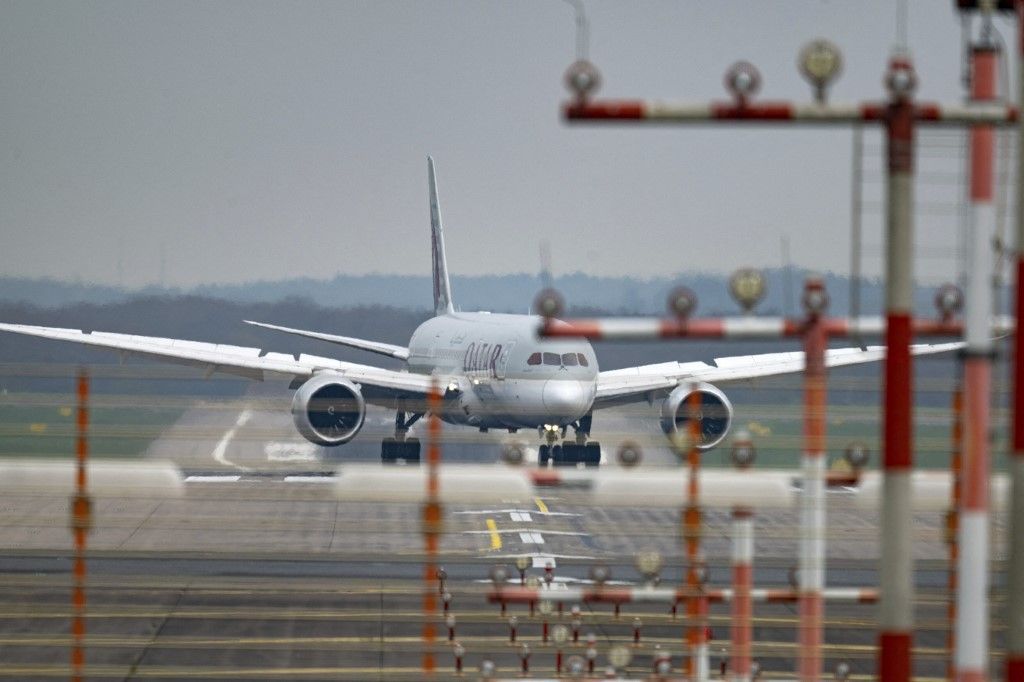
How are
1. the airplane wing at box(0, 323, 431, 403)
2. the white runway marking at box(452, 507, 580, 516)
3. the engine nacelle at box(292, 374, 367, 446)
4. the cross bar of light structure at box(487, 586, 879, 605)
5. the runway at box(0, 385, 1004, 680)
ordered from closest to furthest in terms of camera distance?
the cross bar of light structure at box(487, 586, 879, 605), the runway at box(0, 385, 1004, 680), the white runway marking at box(452, 507, 580, 516), the engine nacelle at box(292, 374, 367, 446), the airplane wing at box(0, 323, 431, 403)

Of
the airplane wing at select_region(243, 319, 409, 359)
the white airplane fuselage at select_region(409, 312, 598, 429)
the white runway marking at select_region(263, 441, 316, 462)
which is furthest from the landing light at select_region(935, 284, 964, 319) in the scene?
the airplane wing at select_region(243, 319, 409, 359)

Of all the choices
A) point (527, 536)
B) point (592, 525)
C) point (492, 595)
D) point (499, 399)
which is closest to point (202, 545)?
point (527, 536)

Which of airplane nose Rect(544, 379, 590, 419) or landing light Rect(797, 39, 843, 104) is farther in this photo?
airplane nose Rect(544, 379, 590, 419)

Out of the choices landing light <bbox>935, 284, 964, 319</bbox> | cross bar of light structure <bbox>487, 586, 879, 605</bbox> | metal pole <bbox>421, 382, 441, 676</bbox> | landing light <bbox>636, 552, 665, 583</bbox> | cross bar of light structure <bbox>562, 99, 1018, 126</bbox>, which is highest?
cross bar of light structure <bbox>562, 99, 1018, 126</bbox>

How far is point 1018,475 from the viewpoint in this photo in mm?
5461

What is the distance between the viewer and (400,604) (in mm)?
15656

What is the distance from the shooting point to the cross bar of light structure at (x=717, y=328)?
234 inches

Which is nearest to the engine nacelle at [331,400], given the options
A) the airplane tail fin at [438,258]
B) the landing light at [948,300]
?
the airplane tail fin at [438,258]

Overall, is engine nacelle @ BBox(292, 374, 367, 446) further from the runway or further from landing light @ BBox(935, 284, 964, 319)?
landing light @ BBox(935, 284, 964, 319)

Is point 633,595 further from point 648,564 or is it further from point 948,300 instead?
point 948,300

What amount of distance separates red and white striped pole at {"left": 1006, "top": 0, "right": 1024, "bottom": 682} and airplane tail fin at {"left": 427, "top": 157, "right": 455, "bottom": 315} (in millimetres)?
37756

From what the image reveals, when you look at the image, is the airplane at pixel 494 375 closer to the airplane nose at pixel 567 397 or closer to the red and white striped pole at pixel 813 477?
the airplane nose at pixel 567 397

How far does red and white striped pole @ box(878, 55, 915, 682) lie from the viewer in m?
5.43

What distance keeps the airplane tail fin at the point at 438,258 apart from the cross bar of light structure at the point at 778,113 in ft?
124
